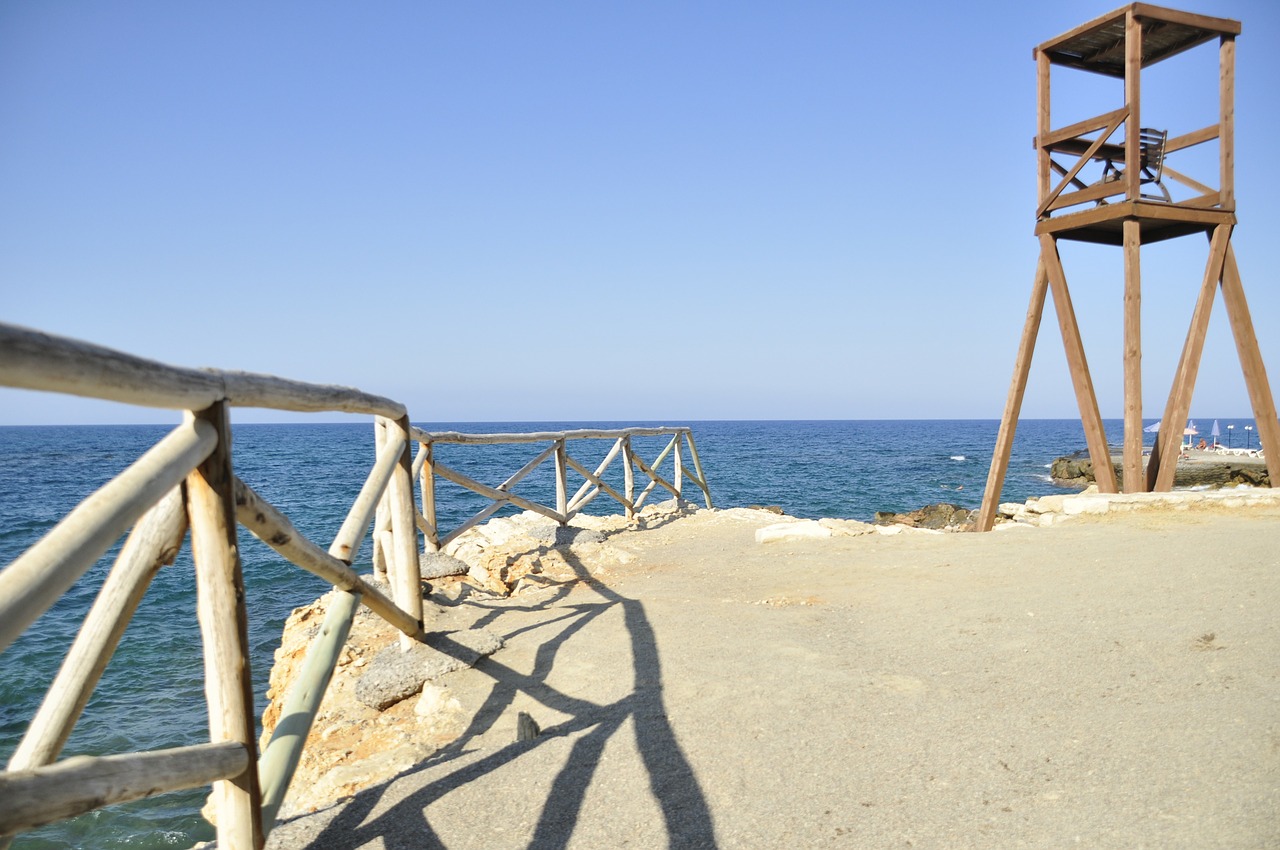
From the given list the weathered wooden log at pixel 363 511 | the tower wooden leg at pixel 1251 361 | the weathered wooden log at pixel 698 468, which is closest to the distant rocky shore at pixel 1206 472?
the tower wooden leg at pixel 1251 361

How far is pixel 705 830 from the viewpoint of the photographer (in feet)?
9.26

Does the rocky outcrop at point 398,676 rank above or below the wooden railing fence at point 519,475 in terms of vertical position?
below

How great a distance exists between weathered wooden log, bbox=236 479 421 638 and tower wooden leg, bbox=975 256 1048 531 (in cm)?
742

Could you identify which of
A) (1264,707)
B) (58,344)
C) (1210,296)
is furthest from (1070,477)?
(58,344)

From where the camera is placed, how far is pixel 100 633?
2105 mm

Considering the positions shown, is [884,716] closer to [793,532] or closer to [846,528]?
[793,532]

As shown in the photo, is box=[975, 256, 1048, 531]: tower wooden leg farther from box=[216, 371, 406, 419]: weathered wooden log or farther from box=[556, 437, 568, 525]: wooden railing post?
box=[216, 371, 406, 419]: weathered wooden log

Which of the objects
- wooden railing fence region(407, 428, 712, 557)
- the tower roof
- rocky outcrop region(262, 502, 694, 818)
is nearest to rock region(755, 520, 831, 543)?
rocky outcrop region(262, 502, 694, 818)

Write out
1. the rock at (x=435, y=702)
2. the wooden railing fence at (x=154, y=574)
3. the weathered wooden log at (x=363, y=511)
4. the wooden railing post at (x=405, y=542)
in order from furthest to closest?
1. the wooden railing post at (x=405, y=542)
2. the rock at (x=435, y=702)
3. the weathered wooden log at (x=363, y=511)
4. the wooden railing fence at (x=154, y=574)

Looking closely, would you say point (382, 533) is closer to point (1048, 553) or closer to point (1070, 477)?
point (1048, 553)

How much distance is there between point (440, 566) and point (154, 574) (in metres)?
5.10

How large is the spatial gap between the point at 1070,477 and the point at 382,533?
39696 mm

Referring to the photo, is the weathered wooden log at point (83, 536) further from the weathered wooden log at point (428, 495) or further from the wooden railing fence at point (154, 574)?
the weathered wooden log at point (428, 495)

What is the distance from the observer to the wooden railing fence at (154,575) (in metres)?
1.64
